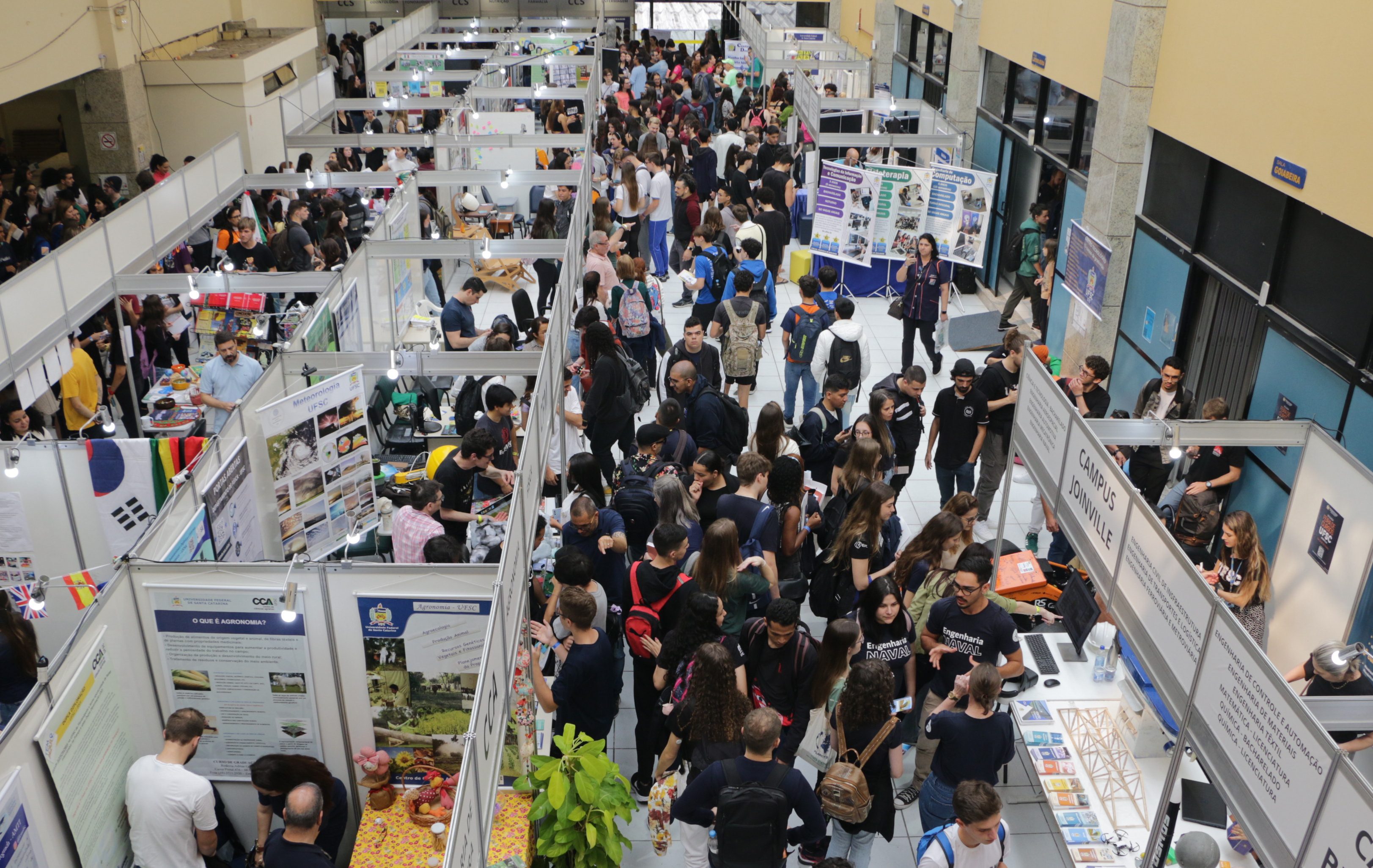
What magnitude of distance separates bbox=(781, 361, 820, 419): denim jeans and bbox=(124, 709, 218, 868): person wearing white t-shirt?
5.70 metres

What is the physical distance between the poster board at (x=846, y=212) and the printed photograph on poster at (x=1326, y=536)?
6993 mm

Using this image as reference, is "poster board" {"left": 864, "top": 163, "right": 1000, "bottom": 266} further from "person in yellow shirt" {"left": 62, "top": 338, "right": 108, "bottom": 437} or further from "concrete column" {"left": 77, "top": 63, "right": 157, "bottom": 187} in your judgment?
"concrete column" {"left": 77, "top": 63, "right": 157, "bottom": 187}

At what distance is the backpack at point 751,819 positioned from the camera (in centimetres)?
416

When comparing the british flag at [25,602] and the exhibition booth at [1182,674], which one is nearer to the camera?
the exhibition booth at [1182,674]

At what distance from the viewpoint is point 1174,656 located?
4199 millimetres

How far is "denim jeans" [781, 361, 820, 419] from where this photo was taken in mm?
9109

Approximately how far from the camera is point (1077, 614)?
222 inches

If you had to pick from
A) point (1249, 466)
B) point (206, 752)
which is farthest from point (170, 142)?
point (1249, 466)

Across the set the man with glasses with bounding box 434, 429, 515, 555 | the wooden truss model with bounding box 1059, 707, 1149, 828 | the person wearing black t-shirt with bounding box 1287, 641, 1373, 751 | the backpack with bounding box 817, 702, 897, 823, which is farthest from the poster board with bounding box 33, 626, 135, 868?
the person wearing black t-shirt with bounding box 1287, 641, 1373, 751

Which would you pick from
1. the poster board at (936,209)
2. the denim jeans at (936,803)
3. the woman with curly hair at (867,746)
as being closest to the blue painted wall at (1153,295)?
the poster board at (936,209)

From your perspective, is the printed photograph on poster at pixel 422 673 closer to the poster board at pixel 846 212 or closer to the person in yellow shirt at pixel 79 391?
the person in yellow shirt at pixel 79 391

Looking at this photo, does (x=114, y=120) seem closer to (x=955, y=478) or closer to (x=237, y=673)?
(x=955, y=478)

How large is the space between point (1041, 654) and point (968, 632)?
Result: 0.85 m

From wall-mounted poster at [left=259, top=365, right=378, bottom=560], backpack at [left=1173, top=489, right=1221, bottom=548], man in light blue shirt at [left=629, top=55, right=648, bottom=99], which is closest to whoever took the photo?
wall-mounted poster at [left=259, top=365, right=378, bottom=560]
